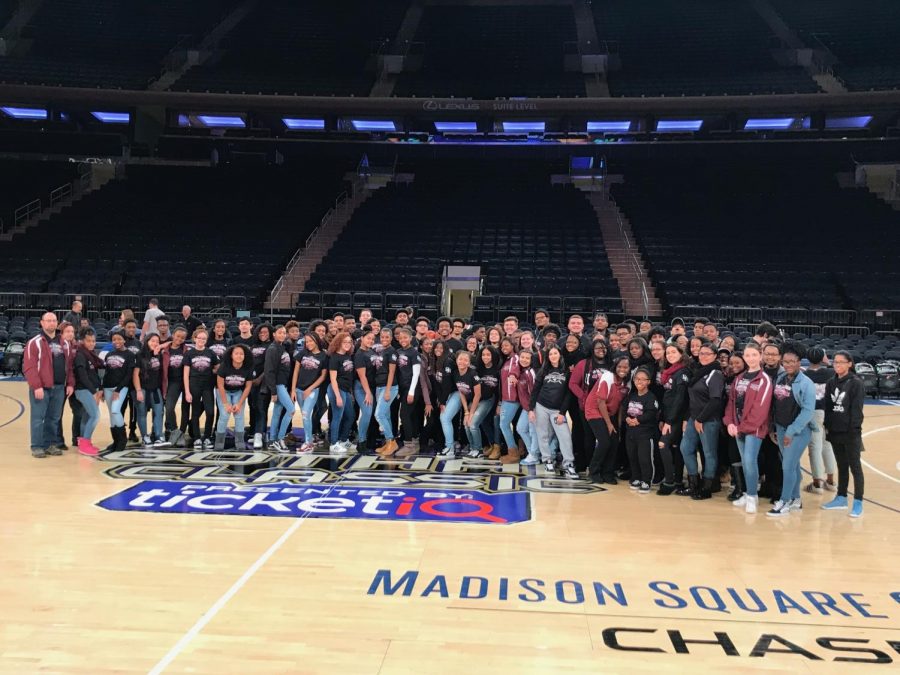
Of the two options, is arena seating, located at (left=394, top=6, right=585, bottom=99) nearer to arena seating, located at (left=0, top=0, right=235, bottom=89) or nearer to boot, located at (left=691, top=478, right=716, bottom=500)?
arena seating, located at (left=0, top=0, right=235, bottom=89)

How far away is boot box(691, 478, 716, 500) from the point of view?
Answer: 23.4ft

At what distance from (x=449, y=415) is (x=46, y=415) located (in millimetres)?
4855

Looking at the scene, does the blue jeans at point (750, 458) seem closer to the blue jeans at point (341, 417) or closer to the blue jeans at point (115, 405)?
the blue jeans at point (341, 417)

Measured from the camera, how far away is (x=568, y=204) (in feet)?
88.0

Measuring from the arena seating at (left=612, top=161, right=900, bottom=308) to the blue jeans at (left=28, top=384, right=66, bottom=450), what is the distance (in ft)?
51.4

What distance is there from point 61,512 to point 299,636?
3.39 m

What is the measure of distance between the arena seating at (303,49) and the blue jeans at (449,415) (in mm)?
19839

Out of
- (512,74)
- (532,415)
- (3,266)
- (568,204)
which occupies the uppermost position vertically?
(512,74)

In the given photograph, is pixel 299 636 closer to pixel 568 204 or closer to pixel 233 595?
pixel 233 595

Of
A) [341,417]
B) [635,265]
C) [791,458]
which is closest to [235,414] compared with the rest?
[341,417]

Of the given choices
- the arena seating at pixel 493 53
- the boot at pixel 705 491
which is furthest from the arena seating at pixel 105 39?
the boot at pixel 705 491

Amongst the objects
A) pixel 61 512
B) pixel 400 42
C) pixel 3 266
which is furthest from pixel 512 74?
pixel 61 512

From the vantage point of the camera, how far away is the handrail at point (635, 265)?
2028 cm

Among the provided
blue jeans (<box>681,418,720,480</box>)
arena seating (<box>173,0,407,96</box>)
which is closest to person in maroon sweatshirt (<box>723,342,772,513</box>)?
blue jeans (<box>681,418,720,480</box>)
